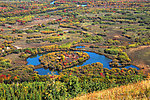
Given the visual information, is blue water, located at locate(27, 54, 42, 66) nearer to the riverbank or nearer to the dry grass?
the riverbank

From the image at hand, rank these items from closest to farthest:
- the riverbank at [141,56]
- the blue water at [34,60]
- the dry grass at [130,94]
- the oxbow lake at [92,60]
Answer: the dry grass at [130,94]
the oxbow lake at [92,60]
the riverbank at [141,56]
the blue water at [34,60]

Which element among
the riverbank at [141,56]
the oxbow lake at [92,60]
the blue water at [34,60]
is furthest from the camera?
the blue water at [34,60]

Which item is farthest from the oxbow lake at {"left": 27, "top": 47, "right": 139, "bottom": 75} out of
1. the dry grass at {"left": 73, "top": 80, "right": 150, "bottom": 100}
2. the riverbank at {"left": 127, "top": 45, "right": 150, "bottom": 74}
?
the dry grass at {"left": 73, "top": 80, "right": 150, "bottom": 100}

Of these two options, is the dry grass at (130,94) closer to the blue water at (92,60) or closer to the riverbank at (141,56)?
the riverbank at (141,56)

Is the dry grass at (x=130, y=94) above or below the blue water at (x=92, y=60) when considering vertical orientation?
above

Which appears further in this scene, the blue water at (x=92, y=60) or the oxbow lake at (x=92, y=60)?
the blue water at (x=92, y=60)

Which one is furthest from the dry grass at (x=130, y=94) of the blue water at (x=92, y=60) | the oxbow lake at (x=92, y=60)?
the blue water at (x=92, y=60)

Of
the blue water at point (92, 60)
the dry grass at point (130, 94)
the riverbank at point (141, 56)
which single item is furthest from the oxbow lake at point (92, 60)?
the dry grass at point (130, 94)

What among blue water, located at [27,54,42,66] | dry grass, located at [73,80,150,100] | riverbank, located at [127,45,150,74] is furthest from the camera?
blue water, located at [27,54,42,66]

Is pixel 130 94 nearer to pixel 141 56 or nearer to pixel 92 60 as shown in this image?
pixel 92 60

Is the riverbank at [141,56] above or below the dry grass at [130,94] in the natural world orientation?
below

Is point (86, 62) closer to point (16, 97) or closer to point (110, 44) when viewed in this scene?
point (110, 44)

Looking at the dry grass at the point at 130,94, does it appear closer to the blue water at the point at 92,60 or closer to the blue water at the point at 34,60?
the blue water at the point at 92,60
